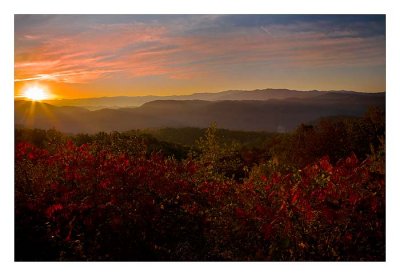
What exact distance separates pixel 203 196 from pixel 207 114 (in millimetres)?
1116

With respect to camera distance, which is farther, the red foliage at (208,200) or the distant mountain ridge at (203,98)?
the distant mountain ridge at (203,98)

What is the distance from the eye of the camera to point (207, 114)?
6543mm

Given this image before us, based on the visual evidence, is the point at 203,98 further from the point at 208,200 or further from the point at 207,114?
the point at 208,200

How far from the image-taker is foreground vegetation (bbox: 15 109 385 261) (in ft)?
19.0

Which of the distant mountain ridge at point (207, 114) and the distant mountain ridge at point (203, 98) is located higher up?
the distant mountain ridge at point (203, 98)

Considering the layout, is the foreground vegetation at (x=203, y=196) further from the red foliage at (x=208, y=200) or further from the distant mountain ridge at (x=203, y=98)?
the distant mountain ridge at (x=203, y=98)

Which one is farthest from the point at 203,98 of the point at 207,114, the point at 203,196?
the point at 203,196

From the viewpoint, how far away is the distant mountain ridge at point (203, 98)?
6.44 meters

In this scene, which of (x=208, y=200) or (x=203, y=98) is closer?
(x=208, y=200)

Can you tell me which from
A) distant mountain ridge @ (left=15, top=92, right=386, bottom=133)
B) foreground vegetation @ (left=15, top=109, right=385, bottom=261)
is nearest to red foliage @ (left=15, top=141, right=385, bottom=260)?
foreground vegetation @ (left=15, top=109, right=385, bottom=261)

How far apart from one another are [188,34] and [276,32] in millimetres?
1136

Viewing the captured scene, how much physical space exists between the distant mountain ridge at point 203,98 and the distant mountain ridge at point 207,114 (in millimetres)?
50

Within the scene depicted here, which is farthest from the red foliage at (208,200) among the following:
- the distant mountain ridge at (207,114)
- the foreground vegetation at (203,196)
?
the distant mountain ridge at (207,114)
